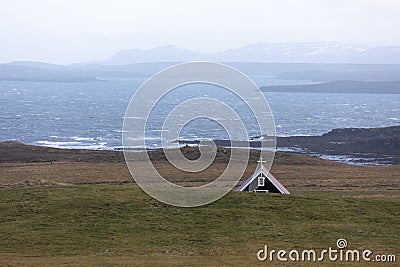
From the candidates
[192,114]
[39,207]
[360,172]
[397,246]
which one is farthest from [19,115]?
[397,246]

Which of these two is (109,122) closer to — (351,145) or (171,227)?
(351,145)

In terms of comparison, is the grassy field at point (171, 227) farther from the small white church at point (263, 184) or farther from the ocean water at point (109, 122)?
the ocean water at point (109, 122)

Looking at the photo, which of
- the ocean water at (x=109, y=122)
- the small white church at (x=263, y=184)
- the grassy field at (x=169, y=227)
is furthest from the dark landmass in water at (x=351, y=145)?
the grassy field at (x=169, y=227)

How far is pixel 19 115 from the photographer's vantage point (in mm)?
138125

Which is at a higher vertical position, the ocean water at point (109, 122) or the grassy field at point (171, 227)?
the grassy field at point (171, 227)

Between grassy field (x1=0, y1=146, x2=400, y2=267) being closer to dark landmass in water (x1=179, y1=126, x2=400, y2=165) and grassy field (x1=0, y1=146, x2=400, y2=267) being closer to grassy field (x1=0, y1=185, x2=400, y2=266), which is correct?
grassy field (x1=0, y1=185, x2=400, y2=266)

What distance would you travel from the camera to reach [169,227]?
1078 inches

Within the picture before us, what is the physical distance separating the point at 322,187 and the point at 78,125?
77.1 metres

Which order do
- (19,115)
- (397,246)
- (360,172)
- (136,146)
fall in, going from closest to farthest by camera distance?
1. (397,246)
2. (360,172)
3. (136,146)
4. (19,115)

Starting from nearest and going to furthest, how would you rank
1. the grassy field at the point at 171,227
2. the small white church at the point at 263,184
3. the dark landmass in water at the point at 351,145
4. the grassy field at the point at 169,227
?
the grassy field at the point at 171,227 → the grassy field at the point at 169,227 → the small white church at the point at 263,184 → the dark landmass in water at the point at 351,145

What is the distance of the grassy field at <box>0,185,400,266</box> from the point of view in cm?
2323

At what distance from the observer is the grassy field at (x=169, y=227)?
2323 centimetres

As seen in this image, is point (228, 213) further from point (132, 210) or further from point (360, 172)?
point (360, 172)

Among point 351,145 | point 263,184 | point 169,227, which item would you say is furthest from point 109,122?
point 169,227
